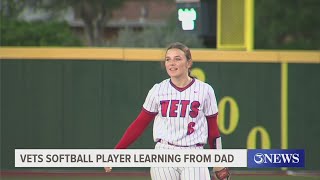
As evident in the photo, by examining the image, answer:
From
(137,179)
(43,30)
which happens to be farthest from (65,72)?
(43,30)

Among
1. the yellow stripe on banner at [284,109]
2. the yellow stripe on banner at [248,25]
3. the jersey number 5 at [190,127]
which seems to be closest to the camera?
the jersey number 5 at [190,127]

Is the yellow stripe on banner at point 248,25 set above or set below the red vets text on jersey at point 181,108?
above

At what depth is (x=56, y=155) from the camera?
30.1 feet

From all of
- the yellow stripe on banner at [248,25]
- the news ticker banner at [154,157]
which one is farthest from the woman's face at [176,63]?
the yellow stripe on banner at [248,25]

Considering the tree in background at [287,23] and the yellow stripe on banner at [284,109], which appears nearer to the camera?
the yellow stripe on banner at [284,109]

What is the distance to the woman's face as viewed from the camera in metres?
7.46

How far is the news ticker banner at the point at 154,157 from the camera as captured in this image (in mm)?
7414

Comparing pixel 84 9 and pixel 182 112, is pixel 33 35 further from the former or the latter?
pixel 182 112

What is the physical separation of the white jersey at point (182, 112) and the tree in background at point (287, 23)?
2937cm

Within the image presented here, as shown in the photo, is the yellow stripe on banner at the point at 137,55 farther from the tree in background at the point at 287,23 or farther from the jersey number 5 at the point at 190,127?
the tree in background at the point at 287,23

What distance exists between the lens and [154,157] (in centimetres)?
774

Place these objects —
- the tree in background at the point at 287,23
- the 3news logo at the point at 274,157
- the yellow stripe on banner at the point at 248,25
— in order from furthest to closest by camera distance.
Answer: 1. the tree in background at the point at 287,23
2. the yellow stripe on banner at the point at 248,25
3. the 3news logo at the point at 274,157

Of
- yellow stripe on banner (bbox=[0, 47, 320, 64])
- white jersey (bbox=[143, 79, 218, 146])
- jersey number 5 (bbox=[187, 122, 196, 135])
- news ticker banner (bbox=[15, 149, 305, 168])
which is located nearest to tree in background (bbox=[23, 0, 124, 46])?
yellow stripe on banner (bbox=[0, 47, 320, 64])

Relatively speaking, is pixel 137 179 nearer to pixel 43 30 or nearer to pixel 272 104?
pixel 272 104
